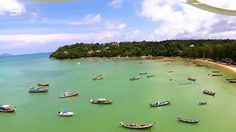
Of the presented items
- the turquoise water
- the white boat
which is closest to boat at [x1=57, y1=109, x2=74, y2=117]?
the white boat

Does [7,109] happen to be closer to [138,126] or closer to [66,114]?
[66,114]

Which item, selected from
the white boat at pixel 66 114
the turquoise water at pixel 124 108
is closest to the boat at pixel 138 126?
the turquoise water at pixel 124 108

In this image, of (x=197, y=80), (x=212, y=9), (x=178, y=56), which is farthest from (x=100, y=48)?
(x=212, y=9)

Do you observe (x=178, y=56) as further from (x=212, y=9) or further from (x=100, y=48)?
(x=212, y=9)

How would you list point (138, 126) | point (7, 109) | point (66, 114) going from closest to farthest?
point (138, 126)
point (66, 114)
point (7, 109)

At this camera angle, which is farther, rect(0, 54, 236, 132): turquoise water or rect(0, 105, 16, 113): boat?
rect(0, 105, 16, 113): boat

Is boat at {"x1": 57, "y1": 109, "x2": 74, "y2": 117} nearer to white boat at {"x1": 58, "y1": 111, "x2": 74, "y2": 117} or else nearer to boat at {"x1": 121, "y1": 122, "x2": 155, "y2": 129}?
white boat at {"x1": 58, "y1": 111, "x2": 74, "y2": 117}

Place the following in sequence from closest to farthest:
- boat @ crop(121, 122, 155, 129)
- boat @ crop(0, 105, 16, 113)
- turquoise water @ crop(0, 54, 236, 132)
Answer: boat @ crop(121, 122, 155, 129) < turquoise water @ crop(0, 54, 236, 132) < boat @ crop(0, 105, 16, 113)

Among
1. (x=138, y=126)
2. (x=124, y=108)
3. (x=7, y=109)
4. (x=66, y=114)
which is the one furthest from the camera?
(x=7, y=109)

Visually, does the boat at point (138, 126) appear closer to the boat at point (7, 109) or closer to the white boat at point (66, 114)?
the white boat at point (66, 114)

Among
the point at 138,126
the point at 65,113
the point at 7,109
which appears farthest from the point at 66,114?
the point at 138,126

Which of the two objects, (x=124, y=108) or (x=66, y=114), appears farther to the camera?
(x=124, y=108)
